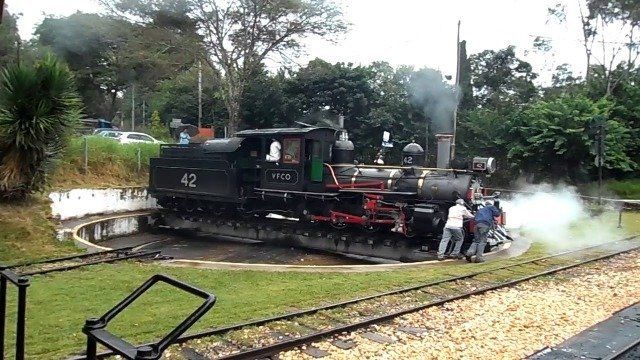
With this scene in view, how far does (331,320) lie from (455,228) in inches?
222

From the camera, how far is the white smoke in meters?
14.6

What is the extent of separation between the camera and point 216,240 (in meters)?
16.1

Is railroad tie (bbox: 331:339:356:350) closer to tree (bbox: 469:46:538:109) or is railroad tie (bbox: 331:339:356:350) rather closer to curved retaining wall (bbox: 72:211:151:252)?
curved retaining wall (bbox: 72:211:151:252)

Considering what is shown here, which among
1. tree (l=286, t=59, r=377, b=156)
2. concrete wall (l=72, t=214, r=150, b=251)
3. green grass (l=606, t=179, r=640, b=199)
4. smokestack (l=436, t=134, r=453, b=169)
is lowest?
concrete wall (l=72, t=214, r=150, b=251)

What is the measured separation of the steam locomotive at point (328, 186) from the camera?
12.6 meters

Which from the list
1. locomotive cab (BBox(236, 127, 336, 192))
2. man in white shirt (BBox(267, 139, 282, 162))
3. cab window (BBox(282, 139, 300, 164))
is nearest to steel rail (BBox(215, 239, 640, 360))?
locomotive cab (BBox(236, 127, 336, 192))

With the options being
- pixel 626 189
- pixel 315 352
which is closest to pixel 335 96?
pixel 626 189

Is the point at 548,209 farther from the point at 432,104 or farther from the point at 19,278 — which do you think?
the point at 19,278

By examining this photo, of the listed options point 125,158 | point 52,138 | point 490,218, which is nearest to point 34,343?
point 52,138

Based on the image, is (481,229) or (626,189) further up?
(626,189)

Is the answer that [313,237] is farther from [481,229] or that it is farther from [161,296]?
[161,296]

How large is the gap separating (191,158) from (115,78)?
2377cm

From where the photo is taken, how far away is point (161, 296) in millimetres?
7207

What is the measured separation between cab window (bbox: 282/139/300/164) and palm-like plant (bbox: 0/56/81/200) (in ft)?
16.7
